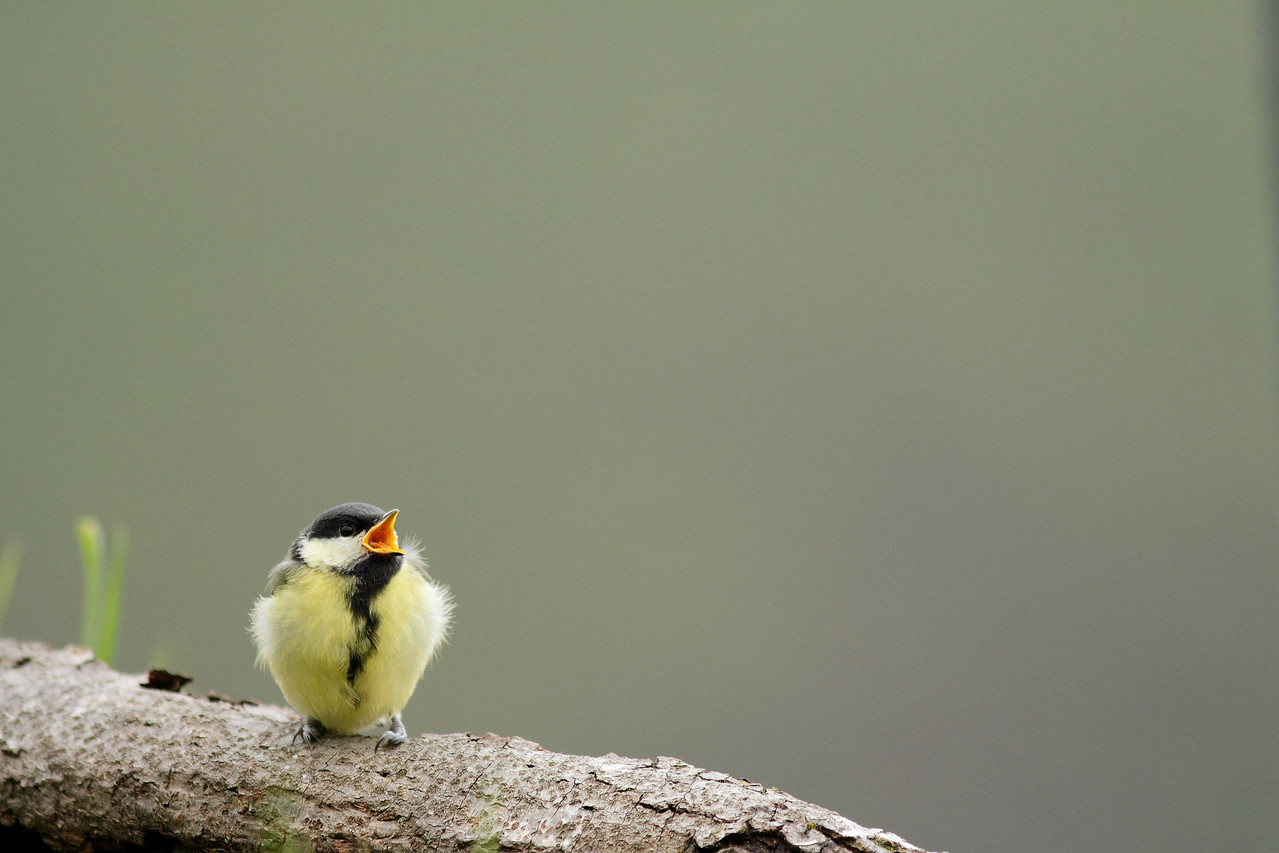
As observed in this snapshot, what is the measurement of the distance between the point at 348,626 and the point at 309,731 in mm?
149

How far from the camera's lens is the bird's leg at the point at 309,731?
130cm

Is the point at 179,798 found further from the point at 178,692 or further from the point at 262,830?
the point at 178,692

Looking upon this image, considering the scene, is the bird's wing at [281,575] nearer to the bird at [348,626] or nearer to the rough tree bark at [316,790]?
the bird at [348,626]

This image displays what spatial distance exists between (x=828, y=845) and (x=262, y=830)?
688mm

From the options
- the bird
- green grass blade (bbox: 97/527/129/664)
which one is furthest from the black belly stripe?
green grass blade (bbox: 97/527/129/664)

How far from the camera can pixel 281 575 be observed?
4.58ft

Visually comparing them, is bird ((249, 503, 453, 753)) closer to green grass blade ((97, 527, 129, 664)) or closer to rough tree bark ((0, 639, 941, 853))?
rough tree bark ((0, 639, 941, 853))

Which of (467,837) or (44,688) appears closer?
(467,837)

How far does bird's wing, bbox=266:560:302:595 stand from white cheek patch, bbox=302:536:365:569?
0.02m

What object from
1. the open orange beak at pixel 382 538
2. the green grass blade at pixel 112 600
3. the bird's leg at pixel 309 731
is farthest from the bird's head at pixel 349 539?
the green grass blade at pixel 112 600

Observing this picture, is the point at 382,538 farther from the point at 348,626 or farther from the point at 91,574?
the point at 91,574

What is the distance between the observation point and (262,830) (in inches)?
46.9

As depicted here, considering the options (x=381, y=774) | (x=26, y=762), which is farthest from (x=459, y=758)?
Answer: (x=26, y=762)

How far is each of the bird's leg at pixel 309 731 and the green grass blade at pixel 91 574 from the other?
0.56m
